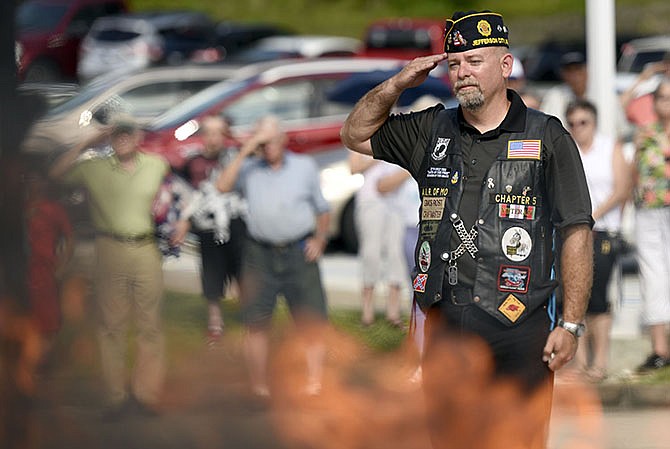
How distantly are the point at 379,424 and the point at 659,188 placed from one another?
7.91 ft

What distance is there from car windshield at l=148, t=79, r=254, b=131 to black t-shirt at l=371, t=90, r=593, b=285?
7.16 meters

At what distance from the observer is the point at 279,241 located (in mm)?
7738

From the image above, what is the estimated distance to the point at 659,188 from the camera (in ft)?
25.9

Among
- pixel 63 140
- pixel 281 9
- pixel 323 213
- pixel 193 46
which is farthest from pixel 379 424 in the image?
pixel 281 9

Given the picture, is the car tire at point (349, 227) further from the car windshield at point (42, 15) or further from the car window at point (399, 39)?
the car window at point (399, 39)

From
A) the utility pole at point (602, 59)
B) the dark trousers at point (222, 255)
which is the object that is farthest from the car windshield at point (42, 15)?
the utility pole at point (602, 59)

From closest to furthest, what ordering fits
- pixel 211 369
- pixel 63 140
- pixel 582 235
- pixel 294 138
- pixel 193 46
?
pixel 63 140
pixel 582 235
pixel 211 369
pixel 294 138
pixel 193 46

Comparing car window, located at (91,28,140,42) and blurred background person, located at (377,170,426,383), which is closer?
blurred background person, located at (377,170,426,383)

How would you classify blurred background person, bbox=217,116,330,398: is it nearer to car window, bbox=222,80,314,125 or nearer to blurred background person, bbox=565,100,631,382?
blurred background person, bbox=565,100,631,382

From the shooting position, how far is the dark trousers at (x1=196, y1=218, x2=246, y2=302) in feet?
27.2

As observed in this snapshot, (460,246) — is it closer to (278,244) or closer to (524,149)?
(524,149)

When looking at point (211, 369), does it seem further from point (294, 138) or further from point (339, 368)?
point (294, 138)

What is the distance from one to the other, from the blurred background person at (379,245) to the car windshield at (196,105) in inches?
106

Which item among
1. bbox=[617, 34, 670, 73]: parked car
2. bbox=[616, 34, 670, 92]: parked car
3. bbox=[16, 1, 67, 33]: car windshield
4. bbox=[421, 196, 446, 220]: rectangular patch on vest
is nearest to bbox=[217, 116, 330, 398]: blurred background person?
bbox=[421, 196, 446, 220]: rectangular patch on vest
